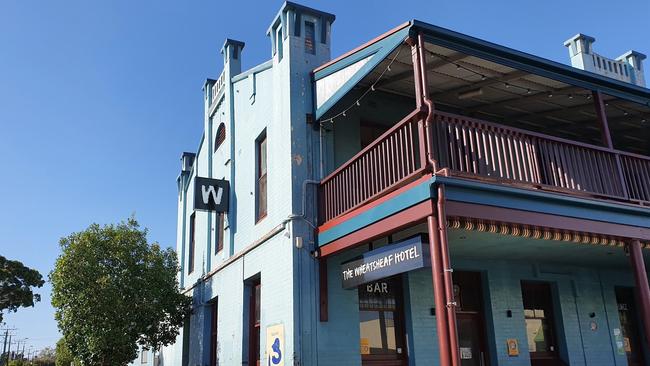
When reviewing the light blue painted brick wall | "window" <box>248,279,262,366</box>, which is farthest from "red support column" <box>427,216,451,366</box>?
"window" <box>248,279,262,366</box>

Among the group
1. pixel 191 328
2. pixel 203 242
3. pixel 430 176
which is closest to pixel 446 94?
pixel 430 176

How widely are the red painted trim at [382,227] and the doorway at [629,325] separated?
321 inches

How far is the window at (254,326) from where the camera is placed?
40.0 feet

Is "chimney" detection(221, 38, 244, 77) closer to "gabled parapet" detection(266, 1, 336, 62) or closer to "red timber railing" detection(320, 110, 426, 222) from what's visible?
"gabled parapet" detection(266, 1, 336, 62)

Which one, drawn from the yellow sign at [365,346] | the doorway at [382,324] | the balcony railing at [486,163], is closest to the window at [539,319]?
the doorway at [382,324]

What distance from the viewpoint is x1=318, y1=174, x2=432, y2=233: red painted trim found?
24.5 ft

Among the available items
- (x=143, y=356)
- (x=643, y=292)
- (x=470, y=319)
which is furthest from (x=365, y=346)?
(x=143, y=356)

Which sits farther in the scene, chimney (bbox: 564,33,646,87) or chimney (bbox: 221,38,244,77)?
chimney (bbox: 221,38,244,77)

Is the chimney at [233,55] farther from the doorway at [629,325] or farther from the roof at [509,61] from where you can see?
the doorway at [629,325]

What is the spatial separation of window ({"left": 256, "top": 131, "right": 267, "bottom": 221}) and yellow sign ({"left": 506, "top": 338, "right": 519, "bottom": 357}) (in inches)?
218

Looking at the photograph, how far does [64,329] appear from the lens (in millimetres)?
13656

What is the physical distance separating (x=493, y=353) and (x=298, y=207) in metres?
4.85

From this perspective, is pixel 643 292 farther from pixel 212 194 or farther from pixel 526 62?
pixel 212 194

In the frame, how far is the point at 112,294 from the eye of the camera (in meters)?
14.1
